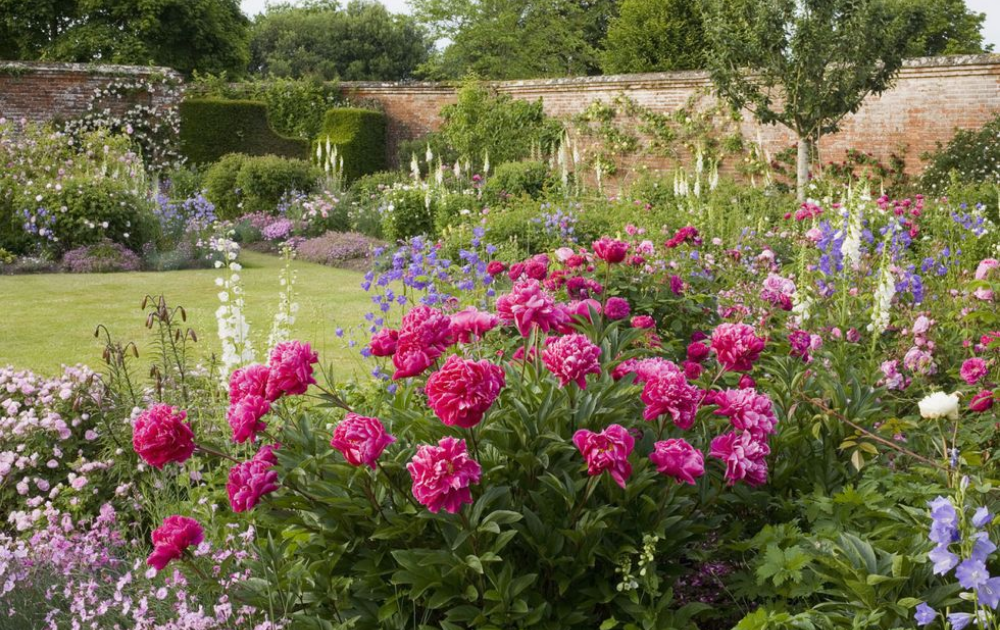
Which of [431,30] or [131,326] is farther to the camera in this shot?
[431,30]

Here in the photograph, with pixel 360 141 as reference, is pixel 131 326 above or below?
below

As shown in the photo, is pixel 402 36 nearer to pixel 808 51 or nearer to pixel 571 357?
pixel 808 51

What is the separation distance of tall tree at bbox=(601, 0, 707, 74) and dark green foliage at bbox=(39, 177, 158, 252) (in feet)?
43.2

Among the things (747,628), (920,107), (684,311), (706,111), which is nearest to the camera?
(747,628)

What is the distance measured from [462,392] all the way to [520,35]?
2902cm

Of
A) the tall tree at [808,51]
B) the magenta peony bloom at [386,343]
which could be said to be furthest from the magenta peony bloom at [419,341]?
the tall tree at [808,51]

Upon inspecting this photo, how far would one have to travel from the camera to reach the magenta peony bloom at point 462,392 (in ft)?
5.65

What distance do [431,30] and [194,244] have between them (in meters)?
24.3

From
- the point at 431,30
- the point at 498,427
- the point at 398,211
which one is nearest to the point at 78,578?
the point at 498,427

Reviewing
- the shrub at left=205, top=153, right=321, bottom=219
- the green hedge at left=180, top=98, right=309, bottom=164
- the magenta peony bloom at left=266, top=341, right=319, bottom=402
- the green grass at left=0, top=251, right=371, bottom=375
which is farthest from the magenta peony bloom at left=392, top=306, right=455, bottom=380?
the green hedge at left=180, top=98, right=309, bottom=164

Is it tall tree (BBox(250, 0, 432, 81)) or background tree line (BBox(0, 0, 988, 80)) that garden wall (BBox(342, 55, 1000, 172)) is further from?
tall tree (BBox(250, 0, 432, 81))

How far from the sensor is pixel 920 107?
13.7 metres

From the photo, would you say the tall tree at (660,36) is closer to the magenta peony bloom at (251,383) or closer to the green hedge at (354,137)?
the green hedge at (354,137)

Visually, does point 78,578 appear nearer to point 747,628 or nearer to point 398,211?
point 747,628
